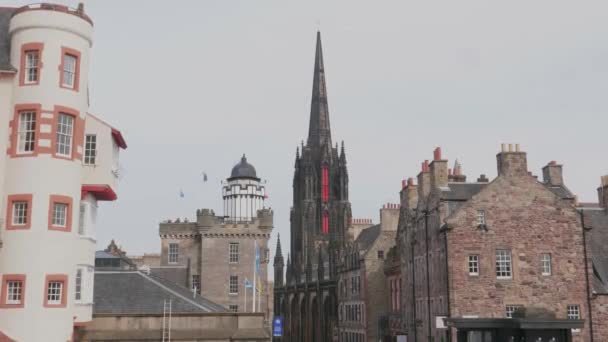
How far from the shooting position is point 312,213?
111750 mm

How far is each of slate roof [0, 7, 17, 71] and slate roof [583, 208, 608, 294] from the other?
113ft

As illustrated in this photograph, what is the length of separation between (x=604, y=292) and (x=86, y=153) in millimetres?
31734

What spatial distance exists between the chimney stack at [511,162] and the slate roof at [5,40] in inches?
1131

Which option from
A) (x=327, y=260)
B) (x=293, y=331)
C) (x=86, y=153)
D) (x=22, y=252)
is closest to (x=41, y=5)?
(x=86, y=153)

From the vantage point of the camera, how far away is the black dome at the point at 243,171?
70.6 meters

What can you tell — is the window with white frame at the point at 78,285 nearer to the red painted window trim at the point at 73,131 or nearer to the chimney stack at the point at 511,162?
the red painted window trim at the point at 73,131

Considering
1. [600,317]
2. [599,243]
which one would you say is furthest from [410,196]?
[600,317]

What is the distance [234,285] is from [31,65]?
3942 cm

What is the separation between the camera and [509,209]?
4281cm

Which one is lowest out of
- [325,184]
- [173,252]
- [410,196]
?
[173,252]

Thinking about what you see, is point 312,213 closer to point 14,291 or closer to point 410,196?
point 410,196

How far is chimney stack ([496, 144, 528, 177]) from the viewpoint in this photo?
141ft

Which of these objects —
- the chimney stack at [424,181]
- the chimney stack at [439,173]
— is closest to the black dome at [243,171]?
the chimney stack at [424,181]

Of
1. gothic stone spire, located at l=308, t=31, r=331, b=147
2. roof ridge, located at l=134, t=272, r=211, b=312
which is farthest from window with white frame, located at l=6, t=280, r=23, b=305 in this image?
gothic stone spire, located at l=308, t=31, r=331, b=147
